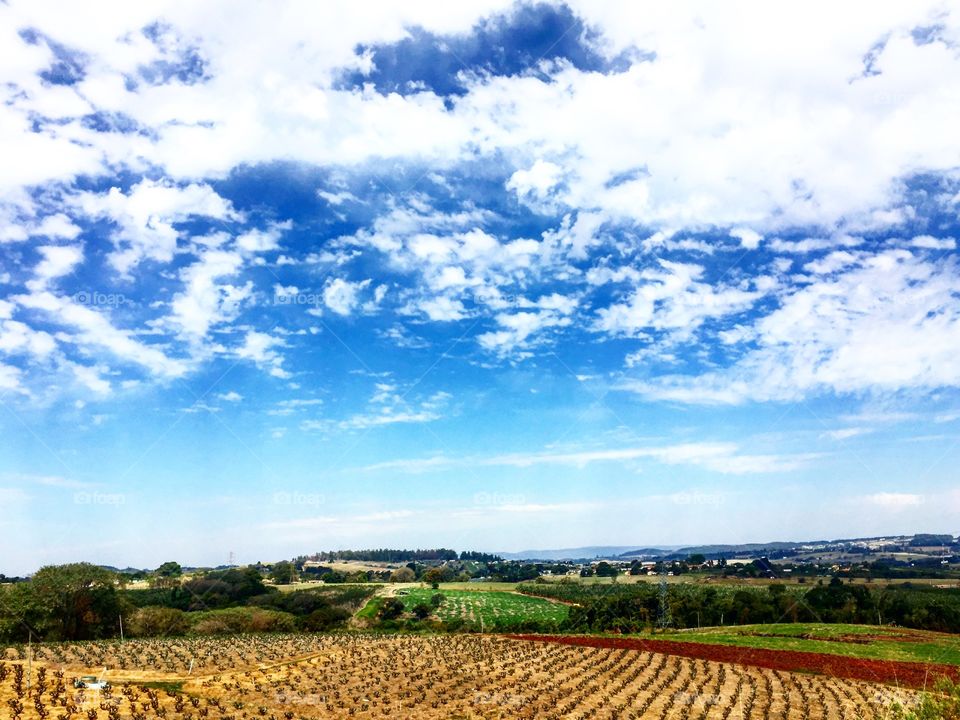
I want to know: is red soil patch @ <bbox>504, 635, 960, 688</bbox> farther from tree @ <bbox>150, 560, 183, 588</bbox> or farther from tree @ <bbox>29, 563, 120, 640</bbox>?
tree @ <bbox>150, 560, 183, 588</bbox>

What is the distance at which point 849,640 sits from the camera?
5534cm

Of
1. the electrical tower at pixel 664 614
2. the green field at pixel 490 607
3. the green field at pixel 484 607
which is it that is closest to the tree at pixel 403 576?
the green field at pixel 484 607

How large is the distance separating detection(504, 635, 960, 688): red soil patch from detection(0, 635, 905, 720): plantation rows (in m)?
2.39

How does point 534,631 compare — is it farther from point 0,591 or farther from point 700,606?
point 0,591

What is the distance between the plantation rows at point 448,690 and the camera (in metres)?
24.7


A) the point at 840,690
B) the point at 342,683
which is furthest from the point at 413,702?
the point at 840,690

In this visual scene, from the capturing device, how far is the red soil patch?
38250mm

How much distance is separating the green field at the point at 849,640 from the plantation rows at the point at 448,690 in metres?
13.5

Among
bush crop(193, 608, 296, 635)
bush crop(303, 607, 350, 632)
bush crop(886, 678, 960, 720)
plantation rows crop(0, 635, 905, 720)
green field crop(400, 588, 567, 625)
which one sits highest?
bush crop(886, 678, 960, 720)

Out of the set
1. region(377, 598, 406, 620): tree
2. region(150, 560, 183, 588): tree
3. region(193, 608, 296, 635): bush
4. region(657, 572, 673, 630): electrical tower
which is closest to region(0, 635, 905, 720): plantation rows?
region(193, 608, 296, 635): bush

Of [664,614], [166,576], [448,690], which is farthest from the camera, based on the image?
[166,576]

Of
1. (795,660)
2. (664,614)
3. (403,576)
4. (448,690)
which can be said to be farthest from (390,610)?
(403,576)

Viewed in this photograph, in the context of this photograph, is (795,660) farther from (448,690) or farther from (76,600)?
(76,600)

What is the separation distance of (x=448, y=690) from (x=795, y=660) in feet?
90.6
